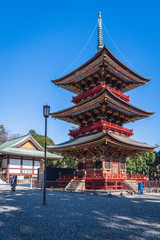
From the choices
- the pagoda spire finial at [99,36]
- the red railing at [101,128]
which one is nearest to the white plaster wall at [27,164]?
the red railing at [101,128]

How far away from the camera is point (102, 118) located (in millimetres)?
24422

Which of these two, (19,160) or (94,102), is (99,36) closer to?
(94,102)

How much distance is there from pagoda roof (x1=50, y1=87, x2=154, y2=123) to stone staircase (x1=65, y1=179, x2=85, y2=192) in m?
9.12

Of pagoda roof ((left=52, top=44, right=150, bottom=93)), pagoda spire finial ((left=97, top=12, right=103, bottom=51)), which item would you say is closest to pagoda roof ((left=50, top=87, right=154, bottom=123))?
pagoda roof ((left=52, top=44, right=150, bottom=93))

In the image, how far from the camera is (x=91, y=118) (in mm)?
26188

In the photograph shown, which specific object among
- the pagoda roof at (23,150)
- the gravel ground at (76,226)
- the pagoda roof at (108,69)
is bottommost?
the gravel ground at (76,226)

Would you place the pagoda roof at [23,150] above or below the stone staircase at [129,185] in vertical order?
above

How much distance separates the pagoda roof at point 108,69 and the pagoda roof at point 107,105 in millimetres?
4808

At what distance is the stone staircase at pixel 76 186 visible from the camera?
20.8m

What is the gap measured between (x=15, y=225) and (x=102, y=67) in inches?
851

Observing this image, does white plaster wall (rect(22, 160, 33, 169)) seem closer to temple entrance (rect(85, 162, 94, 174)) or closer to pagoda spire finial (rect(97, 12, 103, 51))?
temple entrance (rect(85, 162, 94, 174))

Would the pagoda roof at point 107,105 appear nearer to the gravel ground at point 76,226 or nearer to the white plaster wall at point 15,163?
the white plaster wall at point 15,163

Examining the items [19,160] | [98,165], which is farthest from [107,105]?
[19,160]

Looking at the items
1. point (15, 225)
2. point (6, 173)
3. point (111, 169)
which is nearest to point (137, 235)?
point (15, 225)
